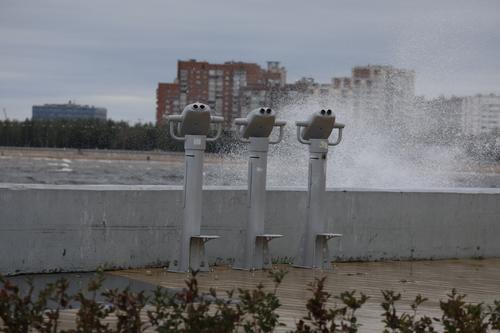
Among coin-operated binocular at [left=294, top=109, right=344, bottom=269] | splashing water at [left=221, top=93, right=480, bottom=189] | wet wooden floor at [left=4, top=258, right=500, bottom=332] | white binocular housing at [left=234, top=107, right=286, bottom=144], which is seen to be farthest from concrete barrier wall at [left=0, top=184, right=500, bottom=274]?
splashing water at [left=221, top=93, right=480, bottom=189]

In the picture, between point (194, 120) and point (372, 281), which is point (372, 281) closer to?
point (372, 281)

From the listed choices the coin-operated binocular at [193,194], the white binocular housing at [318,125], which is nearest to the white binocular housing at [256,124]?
the white binocular housing at [318,125]

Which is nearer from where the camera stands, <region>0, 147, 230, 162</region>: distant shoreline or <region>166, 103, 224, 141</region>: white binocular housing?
<region>166, 103, 224, 141</region>: white binocular housing

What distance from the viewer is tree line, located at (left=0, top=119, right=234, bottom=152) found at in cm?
17988

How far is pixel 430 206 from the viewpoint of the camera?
45.7 ft

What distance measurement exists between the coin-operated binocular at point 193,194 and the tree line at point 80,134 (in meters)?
162

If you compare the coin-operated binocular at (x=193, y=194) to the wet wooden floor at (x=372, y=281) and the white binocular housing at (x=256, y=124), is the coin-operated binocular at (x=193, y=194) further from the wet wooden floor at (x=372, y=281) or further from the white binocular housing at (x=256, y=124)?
the white binocular housing at (x=256, y=124)

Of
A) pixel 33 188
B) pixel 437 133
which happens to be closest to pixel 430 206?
pixel 33 188

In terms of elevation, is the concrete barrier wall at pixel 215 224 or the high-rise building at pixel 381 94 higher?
the high-rise building at pixel 381 94

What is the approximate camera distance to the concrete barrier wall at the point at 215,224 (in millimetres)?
10758

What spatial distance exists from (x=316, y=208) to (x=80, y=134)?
17364 centimetres

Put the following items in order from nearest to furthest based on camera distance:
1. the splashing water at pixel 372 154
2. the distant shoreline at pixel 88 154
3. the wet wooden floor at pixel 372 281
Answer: the wet wooden floor at pixel 372 281
the splashing water at pixel 372 154
the distant shoreline at pixel 88 154

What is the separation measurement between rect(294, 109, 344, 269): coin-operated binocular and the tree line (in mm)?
161607

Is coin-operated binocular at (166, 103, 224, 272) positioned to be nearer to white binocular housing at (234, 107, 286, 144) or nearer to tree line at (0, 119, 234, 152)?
white binocular housing at (234, 107, 286, 144)
